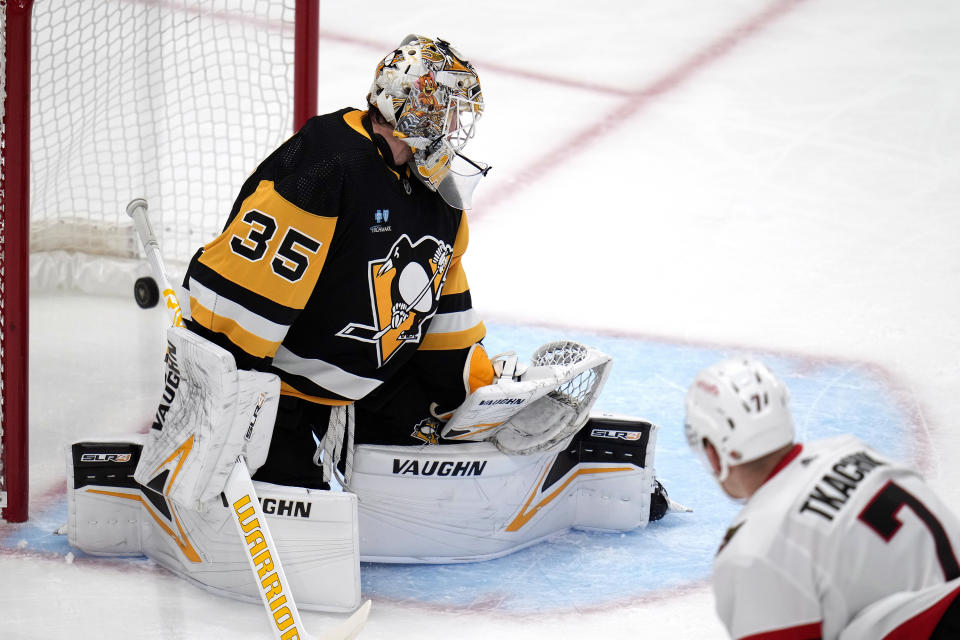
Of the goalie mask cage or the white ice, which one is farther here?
the goalie mask cage

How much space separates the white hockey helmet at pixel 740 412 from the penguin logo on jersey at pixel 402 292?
3.53 feet

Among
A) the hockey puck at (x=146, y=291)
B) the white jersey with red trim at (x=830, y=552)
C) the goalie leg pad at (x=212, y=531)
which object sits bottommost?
the goalie leg pad at (x=212, y=531)

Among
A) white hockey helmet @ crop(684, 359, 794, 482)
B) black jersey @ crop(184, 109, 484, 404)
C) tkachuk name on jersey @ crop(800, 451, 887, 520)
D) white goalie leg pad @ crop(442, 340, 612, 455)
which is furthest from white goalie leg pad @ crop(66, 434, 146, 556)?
tkachuk name on jersey @ crop(800, 451, 887, 520)

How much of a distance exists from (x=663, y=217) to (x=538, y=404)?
7.24 feet

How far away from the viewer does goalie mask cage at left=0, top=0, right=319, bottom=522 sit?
2.89m

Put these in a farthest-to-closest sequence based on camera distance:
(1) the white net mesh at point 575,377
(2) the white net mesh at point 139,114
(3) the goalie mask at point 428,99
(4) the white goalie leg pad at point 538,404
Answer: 1. (2) the white net mesh at point 139,114
2. (1) the white net mesh at point 575,377
3. (4) the white goalie leg pad at point 538,404
4. (3) the goalie mask at point 428,99

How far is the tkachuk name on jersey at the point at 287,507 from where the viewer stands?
2648 mm

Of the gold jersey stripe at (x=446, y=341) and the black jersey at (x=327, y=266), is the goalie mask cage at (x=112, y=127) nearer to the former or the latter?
the black jersey at (x=327, y=266)

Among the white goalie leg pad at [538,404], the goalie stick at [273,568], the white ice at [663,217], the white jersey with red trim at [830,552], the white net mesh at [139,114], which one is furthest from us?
the white net mesh at [139,114]

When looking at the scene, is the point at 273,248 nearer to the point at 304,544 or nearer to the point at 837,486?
the point at 304,544

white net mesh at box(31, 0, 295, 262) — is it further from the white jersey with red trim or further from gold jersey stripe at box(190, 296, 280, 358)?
the white jersey with red trim

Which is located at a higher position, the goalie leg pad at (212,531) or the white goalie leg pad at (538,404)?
the white goalie leg pad at (538,404)

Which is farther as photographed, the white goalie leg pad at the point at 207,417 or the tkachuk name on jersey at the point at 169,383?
the tkachuk name on jersey at the point at 169,383

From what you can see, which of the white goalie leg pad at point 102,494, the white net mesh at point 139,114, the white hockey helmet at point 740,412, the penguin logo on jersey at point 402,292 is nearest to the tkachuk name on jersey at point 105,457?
the white goalie leg pad at point 102,494
